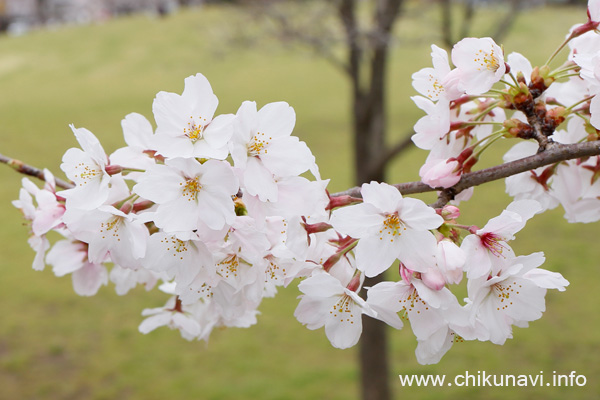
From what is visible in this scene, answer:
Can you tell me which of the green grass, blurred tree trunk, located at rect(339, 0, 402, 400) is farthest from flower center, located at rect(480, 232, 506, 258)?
the green grass

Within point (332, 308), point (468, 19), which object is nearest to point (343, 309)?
point (332, 308)

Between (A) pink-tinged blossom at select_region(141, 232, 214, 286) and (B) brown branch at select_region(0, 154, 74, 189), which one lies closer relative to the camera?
(A) pink-tinged blossom at select_region(141, 232, 214, 286)

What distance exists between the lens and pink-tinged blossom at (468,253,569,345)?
93 cm

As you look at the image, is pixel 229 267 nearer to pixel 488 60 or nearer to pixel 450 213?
pixel 450 213

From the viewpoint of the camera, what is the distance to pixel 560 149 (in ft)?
3.14

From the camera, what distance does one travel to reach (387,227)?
2.87 feet

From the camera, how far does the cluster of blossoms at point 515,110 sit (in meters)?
1.00

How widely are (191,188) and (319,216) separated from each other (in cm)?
20

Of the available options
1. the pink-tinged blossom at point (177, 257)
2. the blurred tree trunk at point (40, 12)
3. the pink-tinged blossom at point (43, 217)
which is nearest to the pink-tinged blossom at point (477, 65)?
the pink-tinged blossom at point (177, 257)

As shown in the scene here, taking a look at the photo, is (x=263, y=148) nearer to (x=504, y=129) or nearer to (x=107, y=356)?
(x=504, y=129)

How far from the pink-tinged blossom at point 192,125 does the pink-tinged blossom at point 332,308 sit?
0.24 meters

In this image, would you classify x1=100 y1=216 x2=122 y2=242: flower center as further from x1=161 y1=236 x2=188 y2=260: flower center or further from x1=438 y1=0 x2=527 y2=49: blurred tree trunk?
x1=438 y1=0 x2=527 y2=49: blurred tree trunk

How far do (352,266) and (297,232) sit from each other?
13 cm

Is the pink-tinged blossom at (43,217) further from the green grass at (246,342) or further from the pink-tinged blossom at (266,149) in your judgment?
the green grass at (246,342)
